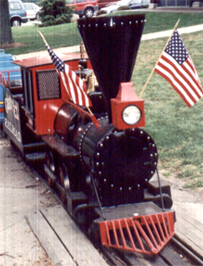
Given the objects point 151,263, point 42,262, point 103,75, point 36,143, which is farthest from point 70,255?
point 36,143

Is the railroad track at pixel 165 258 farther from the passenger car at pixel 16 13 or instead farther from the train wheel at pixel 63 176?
the passenger car at pixel 16 13

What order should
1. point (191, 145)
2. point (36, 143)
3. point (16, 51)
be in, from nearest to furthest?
point (36, 143) < point (191, 145) < point (16, 51)

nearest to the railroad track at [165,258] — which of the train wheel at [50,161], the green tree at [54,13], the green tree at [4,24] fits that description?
the train wheel at [50,161]

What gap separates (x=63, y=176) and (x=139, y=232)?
1.40 meters

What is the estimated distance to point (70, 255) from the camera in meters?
4.56

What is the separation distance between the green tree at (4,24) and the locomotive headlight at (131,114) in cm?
1644

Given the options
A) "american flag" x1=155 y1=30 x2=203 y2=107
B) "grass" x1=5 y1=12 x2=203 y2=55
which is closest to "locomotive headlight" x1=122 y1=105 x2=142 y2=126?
"american flag" x1=155 y1=30 x2=203 y2=107

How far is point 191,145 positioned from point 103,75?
3.99 meters

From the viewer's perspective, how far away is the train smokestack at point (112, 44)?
13.8ft

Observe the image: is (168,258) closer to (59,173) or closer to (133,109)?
(133,109)

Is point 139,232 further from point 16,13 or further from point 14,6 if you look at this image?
point 14,6

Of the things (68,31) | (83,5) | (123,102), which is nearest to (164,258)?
(123,102)

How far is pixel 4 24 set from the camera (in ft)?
63.8

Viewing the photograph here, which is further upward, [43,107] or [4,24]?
[4,24]
